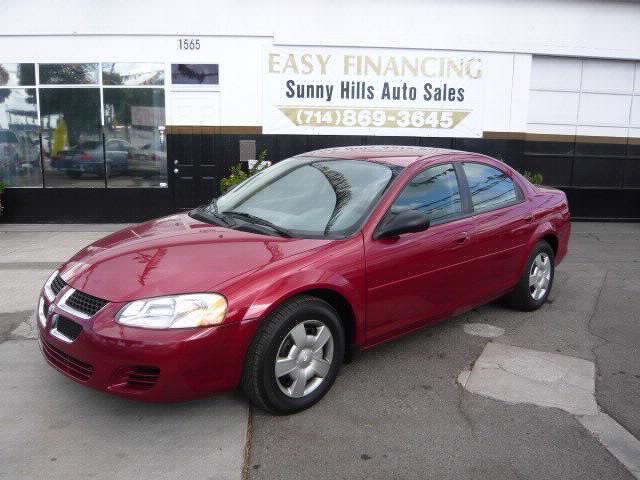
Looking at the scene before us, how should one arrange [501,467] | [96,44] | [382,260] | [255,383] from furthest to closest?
[96,44]
[382,260]
[255,383]
[501,467]

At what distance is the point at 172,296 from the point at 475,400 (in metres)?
2.06

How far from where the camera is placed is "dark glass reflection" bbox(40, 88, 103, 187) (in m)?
9.77

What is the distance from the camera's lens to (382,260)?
3.88 m

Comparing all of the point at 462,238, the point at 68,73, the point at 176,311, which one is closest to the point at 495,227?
the point at 462,238

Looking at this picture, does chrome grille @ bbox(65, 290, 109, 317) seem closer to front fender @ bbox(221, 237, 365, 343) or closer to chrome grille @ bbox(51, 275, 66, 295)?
chrome grille @ bbox(51, 275, 66, 295)

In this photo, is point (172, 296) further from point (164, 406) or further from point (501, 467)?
point (501, 467)

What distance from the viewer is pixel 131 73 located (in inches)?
382

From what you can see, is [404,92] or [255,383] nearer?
[255,383]

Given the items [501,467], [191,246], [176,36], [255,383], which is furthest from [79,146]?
[501,467]

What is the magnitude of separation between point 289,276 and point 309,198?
104 centimetres

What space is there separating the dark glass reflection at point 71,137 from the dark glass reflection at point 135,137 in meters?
0.18

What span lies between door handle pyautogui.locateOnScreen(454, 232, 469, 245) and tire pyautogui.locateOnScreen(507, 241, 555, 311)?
1.13 m

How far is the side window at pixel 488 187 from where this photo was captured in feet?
15.9

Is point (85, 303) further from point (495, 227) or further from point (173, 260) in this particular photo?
point (495, 227)
